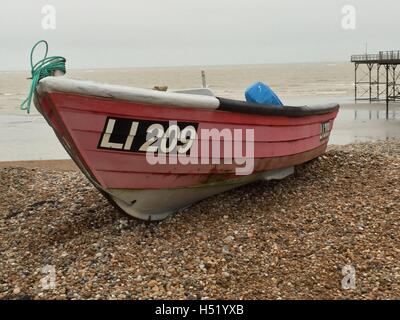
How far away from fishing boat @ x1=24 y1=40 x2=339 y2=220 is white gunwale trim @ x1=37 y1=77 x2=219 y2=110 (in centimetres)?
1

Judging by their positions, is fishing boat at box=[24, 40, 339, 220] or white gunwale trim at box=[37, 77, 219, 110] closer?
white gunwale trim at box=[37, 77, 219, 110]

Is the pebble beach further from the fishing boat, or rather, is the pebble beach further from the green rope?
the green rope

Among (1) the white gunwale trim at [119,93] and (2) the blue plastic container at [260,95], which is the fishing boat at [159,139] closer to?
(1) the white gunwale trim at [119,93]

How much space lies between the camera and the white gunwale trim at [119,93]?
4676mm

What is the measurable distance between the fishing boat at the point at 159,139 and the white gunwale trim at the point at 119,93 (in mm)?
10

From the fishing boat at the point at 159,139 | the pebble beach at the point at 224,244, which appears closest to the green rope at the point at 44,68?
the fishing boat at the point at 159,139

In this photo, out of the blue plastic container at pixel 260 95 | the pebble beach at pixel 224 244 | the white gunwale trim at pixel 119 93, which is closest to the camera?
the pebble beach at pixel 224 244

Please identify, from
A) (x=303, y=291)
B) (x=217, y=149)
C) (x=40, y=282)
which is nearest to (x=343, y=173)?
(x=217, y=149)

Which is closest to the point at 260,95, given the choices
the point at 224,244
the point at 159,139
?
the point at 159,139

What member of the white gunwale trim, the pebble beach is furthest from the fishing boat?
the pebble beach

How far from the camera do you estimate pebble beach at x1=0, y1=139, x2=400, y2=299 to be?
452 cm

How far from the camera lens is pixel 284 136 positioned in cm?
667

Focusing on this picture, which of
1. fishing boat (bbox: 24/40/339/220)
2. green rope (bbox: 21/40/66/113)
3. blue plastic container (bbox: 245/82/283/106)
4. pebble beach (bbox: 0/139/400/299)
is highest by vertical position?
green rope (bbox: 21/40/66/113)

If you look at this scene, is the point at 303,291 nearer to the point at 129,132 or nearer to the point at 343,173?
the point at 129,132
